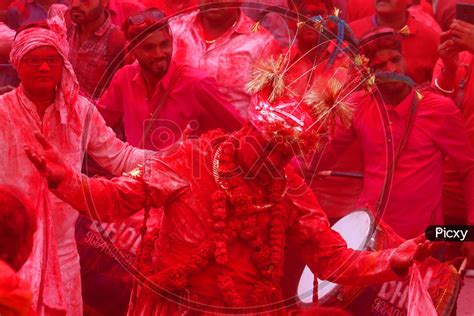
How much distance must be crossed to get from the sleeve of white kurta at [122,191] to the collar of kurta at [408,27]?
1.14m

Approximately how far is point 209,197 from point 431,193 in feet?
3.58

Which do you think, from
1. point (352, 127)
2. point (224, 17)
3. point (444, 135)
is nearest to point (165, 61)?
point (224, 17)

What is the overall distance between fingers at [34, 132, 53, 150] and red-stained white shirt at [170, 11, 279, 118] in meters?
0.89

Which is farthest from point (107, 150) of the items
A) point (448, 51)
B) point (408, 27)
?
point (448, 51)

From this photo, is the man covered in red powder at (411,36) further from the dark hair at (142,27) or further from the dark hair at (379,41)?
the dark hair at (142,27)

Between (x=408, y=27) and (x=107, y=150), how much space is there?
1309mm

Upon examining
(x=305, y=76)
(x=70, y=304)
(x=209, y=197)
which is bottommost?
(x=70, y=304)

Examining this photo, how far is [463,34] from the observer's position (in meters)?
5.95

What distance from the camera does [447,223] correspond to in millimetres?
5980

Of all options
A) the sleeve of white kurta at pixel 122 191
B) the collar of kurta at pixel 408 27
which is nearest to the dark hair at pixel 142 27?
the sleeve of white kurta at pixel 122 191

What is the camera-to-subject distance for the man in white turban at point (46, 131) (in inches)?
210

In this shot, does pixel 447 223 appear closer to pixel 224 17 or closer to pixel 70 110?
pixel 224 17

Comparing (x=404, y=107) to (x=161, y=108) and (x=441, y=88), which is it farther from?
(x=161, y=108)

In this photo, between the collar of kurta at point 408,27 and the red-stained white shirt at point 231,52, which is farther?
the collar of kurta at point 408,27
